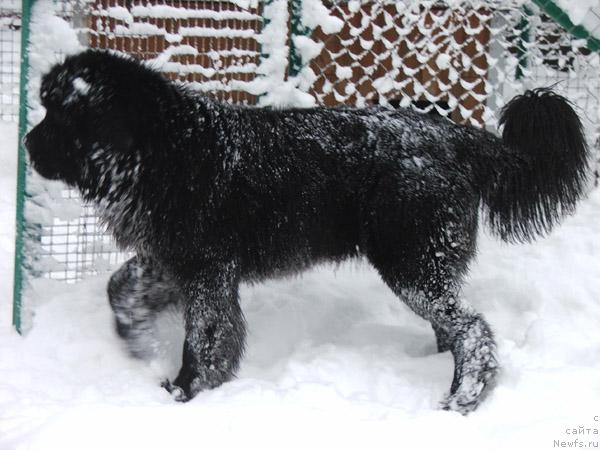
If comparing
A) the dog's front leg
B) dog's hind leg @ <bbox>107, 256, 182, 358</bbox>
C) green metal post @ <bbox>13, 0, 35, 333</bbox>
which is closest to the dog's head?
green metal post @ <bbox>13, 0, 35, 333</bbox>

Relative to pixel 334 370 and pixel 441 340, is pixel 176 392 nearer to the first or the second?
pixel 334 370

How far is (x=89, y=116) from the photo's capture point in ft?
10.5

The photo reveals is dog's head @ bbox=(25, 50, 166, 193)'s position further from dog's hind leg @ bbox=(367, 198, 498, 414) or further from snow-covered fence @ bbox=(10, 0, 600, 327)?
dog's hind leg @ bbox=(367, 198, 498, 414)

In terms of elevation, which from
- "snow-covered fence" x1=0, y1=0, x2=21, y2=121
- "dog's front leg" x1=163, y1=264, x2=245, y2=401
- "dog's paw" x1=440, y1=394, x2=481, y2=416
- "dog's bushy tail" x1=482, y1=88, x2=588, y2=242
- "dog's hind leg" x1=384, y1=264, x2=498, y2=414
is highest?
"dog's bushy tail" x1=482, y1=88, x2=588, y2=242

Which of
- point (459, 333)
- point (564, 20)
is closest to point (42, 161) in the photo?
point (459, 333)

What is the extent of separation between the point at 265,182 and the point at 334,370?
3.02ft

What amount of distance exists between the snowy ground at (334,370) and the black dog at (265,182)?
28 centimetres

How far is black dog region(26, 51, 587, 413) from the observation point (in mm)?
3195

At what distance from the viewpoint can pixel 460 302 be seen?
3.23 m

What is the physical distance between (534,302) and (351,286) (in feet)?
3.37

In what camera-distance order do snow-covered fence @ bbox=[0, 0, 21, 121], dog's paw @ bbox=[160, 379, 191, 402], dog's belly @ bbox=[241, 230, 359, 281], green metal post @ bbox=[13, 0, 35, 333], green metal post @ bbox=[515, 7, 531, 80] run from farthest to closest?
1. snow-covered fence @ bbox=[0, 0, 21, 121]
2. green metal post @ bbox=[515, 7, 531, 80]
3. green metal post @ bbox=[13, 0, 35, 333]
4. dog's belly @ bbox=[241, 230, 359, 281]
5. dog's paw @ bbox=[160, 379, 191, 402]

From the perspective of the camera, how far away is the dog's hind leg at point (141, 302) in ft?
11.4

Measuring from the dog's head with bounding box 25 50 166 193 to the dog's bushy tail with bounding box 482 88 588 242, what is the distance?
1.69m

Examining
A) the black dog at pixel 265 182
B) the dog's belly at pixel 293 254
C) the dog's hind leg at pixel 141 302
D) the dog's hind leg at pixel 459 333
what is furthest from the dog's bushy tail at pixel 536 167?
the dog's hind leg at pixel 141 302
